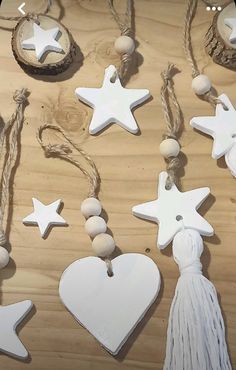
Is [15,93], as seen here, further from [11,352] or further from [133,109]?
[11,352]

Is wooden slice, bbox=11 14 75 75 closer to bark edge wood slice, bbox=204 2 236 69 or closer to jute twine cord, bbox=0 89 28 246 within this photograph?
jute twine cord, bbox=0 89 28 246

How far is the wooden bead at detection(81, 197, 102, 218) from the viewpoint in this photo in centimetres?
81

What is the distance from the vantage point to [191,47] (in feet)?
3.21

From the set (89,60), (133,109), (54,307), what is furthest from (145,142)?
(54,307)

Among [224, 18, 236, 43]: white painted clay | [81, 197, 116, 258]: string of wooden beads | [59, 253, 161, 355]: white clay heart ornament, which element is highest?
[224, 18, 236, 43]: white painted clay

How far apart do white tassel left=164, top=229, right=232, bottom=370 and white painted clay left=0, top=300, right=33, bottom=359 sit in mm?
188

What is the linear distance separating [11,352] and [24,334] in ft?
A: 0.10

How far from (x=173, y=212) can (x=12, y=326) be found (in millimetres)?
274

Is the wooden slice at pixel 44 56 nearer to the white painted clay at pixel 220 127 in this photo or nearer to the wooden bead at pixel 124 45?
the wooden bead at pixel 124 45

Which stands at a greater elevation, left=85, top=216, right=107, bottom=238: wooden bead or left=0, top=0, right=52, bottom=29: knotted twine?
left=0, top=0, right=52, bottom=29: knotted twine

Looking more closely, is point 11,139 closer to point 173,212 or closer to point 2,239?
point 2,239

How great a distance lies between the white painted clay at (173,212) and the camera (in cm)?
79

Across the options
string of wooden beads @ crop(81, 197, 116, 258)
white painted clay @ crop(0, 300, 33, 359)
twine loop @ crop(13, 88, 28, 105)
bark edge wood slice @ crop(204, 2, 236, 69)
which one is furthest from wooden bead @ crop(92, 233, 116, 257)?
bark edge wood slice @ crop(204, 2, 236, 69)

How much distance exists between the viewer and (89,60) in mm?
965
